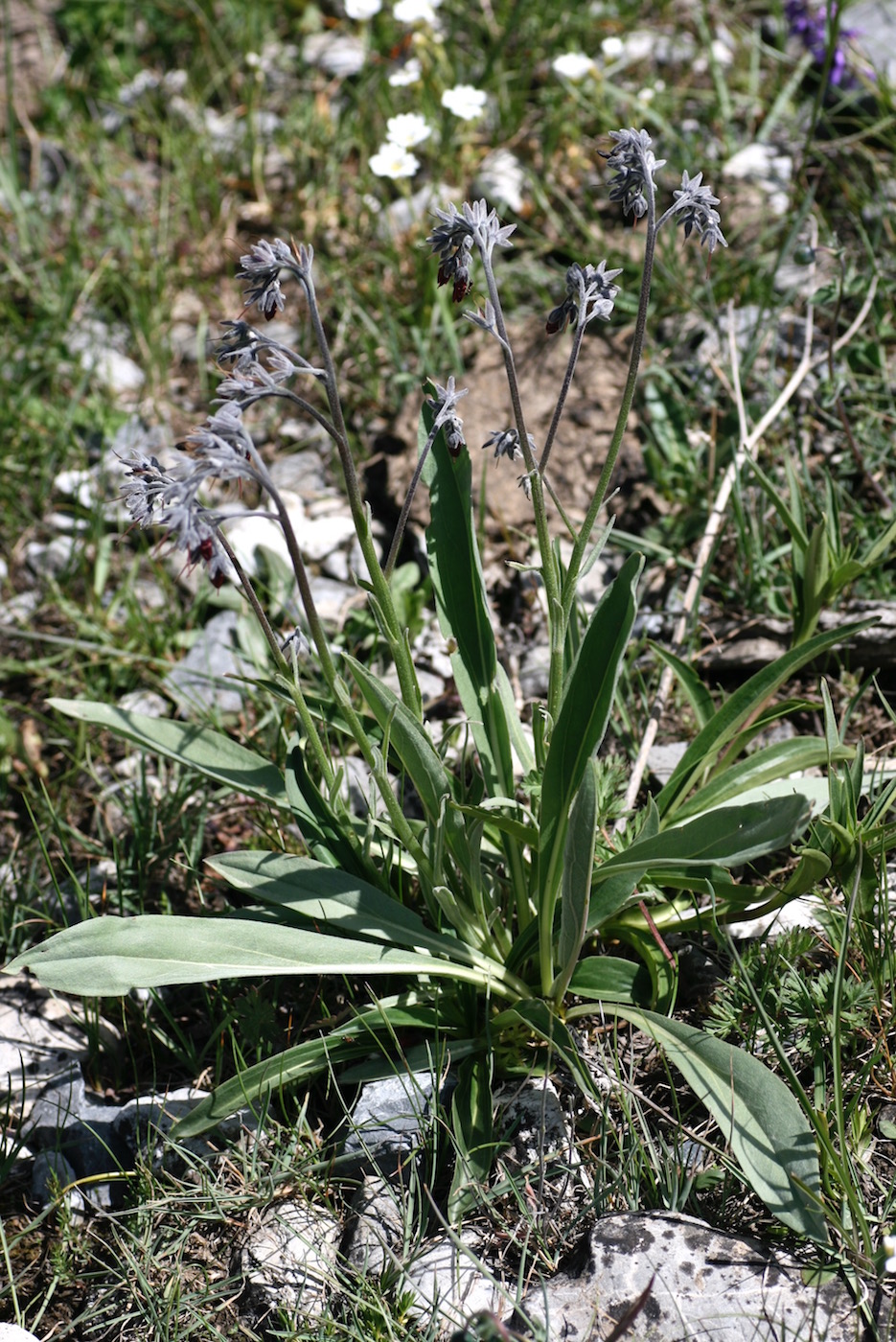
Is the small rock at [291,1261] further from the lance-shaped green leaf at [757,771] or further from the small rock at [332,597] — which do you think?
the small rock at [332,597]

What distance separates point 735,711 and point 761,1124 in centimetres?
94

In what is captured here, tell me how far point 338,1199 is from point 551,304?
3152 mm

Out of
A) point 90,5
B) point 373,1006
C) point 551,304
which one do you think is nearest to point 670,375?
point 551,304

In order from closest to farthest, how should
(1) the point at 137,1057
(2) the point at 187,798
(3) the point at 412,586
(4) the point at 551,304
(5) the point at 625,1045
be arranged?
(5) the point at 625,1045 < (1) the point at 137,1057 < (2) the point at 187,798 < (3) the point at 412,586 < (4) the point at 551,304

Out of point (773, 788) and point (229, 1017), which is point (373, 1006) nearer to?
point (229, 1017)

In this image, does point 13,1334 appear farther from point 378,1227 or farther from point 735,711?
point 735,711

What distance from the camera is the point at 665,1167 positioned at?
204cm

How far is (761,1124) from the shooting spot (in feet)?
6.25

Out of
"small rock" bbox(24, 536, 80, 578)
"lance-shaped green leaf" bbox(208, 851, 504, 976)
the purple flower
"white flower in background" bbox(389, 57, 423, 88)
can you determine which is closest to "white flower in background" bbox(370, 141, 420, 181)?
"white flower in background" bbox(389, 57, 423, 88)

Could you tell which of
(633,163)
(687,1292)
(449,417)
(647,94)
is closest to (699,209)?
(633,163)

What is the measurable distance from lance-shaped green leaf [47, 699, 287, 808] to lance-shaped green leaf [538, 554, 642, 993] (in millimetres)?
717

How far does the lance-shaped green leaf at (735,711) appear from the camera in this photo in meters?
2.45

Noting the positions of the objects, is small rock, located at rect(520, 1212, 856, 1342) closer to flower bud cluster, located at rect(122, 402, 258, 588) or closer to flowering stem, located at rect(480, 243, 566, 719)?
flowering stem, located at rect(480, 243, 566, 719)

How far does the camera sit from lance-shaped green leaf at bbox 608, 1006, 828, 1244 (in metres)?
1.82
